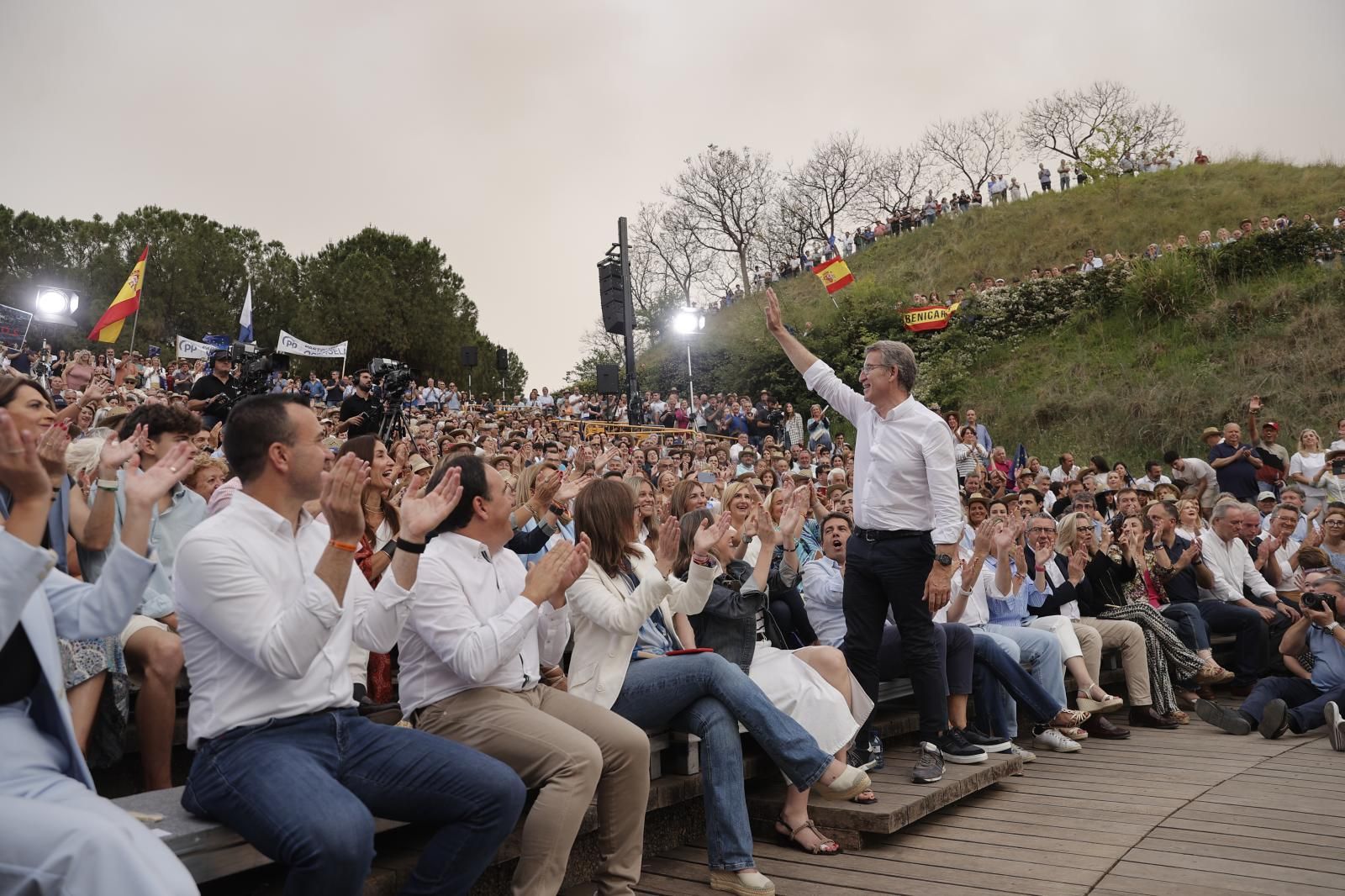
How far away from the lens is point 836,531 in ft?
18.5

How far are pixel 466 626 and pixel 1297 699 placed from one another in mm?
5915

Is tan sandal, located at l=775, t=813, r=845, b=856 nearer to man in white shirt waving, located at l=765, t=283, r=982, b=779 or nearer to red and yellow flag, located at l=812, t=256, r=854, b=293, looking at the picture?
man in white shirt waving, located at l=765, t=283, r=982, b=779

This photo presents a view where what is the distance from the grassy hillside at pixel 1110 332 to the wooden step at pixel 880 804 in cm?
1720

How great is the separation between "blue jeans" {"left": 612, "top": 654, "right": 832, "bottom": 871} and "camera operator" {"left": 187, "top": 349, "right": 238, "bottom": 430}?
581cm

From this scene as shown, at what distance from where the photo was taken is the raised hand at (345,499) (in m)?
2.46

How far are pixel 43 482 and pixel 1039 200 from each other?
36.9 meters

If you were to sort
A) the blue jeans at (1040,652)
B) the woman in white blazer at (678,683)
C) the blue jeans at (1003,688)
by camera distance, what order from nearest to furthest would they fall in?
the woman in white blazer at (678,683) → the blue jeans at (1003,688) → the blue jeans at (1040,652)

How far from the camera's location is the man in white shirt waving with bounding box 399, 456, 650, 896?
299 centimetres

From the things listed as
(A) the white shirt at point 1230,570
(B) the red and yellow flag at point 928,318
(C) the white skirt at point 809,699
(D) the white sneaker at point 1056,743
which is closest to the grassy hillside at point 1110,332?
(B) the red and yellow flag at point 928,318

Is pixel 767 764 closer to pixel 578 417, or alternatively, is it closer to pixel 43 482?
pixel 43 482

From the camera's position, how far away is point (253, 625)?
2.46m

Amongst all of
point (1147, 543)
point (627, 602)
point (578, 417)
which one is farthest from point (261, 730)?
point (578, 417)

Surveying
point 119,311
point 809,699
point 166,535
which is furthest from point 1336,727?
point 119,311

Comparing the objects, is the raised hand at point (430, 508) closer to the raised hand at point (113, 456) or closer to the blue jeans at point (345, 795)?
the blue jeans at point (345, 795)
